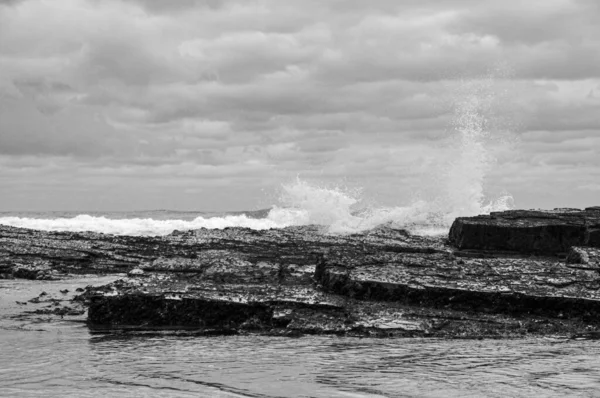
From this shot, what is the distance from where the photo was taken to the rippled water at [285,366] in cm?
770

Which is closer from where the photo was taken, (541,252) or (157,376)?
(157,376)

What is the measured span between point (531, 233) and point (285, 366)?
1453cm

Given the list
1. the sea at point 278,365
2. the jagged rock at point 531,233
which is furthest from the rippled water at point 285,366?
the jagged rock at point 531,233

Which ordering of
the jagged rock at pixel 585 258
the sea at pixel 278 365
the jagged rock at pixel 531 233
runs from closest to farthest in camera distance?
the sea at pixel 278 365, the jagged rock at pixel 585 258, the jagged rock at pixel 531 233

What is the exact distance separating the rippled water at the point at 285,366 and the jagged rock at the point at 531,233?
1153 centimetres

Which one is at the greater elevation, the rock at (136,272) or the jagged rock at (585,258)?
the jagged rock at (585,258)

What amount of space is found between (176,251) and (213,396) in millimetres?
15895

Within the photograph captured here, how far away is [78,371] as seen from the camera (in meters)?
8.62

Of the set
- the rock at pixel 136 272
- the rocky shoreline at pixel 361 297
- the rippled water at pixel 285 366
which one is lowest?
the rippled water at pixel 285 366

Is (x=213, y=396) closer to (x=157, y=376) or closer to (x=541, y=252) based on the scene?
(x=157, y=376)

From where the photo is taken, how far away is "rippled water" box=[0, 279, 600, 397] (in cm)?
770

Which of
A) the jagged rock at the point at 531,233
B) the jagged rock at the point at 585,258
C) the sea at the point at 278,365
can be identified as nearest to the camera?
the sea at the point at 278,365

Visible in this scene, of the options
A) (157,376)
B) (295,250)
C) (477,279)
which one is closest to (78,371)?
(157,376)

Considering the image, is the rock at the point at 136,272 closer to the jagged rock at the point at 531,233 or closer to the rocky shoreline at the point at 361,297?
the rocky shoreline at the point at 361,297
